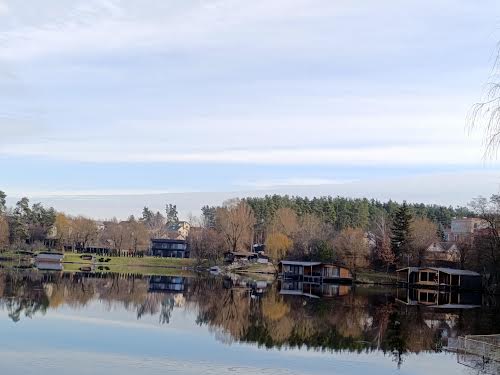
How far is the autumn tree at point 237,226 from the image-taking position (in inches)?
3654

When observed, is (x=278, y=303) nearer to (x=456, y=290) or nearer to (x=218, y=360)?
(x=218, y=360)

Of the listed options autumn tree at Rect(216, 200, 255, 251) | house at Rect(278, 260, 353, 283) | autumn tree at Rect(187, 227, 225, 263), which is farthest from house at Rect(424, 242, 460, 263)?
autumn tree at Rect(187, 227, 225, 263)

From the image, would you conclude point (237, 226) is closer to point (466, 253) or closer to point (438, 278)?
point (466, 253)

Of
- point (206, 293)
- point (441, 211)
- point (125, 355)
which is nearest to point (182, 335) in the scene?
point (125, 355)

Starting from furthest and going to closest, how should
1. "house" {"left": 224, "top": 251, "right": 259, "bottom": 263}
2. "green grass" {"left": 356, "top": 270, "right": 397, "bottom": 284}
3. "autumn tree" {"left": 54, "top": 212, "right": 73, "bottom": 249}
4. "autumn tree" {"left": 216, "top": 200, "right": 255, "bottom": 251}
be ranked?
"autumn tree" {"left": 54, "top": 212, "right": 73, "bottom": 249}
"autumn tree" {"left": 216, "top": 200, "right": 255, "bottom": 251}
"house" {"left": 224, "top": 251, "right": 259, "bottom": 263}
"green grass" {"left": 356, "top": 270, "right": 397, "bottom": 284}

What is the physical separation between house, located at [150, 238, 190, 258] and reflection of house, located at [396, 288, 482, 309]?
6215 cm

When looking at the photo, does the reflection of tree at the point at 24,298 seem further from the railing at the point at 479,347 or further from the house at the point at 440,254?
the house at the point at 440,254

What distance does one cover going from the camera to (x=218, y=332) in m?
26.9

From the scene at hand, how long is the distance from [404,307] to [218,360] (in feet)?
79.6

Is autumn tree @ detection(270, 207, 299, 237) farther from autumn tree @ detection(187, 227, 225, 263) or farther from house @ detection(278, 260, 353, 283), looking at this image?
house @ detection(278, 260, 353, 283)

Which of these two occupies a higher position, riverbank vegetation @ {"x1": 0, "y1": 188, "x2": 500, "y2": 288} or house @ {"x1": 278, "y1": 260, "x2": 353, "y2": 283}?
riverbank vegetation @ {"x1": 0, "y1": 188, "x2": 500, "y2": 288}

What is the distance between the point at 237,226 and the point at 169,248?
28069 mm

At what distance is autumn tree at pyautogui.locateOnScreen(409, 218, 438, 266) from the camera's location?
71.7m

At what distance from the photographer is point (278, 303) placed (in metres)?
40.5
